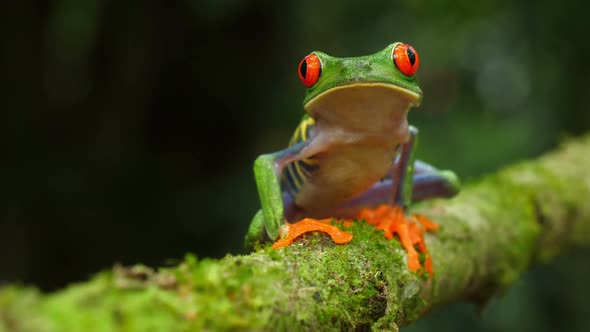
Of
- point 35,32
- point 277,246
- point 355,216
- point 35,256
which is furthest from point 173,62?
point 277,246

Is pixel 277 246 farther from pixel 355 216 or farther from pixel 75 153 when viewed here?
pixel 75 153

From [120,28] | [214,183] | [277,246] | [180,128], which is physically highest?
[120,28]

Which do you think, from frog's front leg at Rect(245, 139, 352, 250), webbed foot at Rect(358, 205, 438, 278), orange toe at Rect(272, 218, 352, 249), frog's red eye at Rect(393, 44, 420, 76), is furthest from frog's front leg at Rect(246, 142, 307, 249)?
frog's red eye at Rect(393, 44, 420, 76)

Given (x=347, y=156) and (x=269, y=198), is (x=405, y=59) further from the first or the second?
(x=269, y=198)

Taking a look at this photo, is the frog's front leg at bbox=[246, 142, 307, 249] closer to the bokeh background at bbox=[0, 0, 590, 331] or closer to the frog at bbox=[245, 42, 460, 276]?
the frog at bbox=[245, 42, 460, 276]

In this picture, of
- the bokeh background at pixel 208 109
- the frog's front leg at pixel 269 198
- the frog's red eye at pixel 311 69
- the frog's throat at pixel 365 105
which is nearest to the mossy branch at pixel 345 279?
the frog's front leg at pixel 269 198
